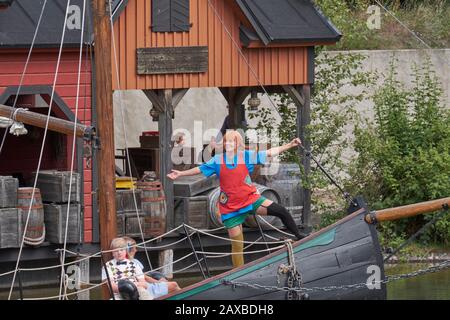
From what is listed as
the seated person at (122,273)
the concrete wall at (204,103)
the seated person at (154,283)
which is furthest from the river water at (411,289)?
the concrete wall at (204,103)

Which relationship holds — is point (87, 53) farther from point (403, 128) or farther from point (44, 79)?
point (403, 128)

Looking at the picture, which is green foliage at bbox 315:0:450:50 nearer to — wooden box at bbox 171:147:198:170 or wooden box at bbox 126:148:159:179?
wooden box at bbox 171:147:198:170

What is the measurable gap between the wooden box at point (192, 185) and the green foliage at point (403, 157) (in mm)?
2884

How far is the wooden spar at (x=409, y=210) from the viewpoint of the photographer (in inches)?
725

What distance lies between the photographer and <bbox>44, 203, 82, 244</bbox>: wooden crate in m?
22.2

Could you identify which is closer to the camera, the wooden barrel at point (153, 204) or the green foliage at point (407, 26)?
the wooden barrel at point (153, 204)

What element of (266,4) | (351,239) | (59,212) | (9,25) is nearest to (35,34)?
(9,25)

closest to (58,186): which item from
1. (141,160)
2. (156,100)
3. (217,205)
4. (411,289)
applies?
(156,100)

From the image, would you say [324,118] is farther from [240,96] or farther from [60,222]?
[60,222]

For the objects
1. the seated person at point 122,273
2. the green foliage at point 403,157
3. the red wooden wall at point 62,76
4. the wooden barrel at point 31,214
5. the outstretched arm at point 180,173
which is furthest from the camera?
the green foliage at point 403,157

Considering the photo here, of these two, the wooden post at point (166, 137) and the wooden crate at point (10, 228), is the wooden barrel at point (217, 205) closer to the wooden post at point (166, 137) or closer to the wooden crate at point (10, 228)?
the wooden post at point (166, 137)

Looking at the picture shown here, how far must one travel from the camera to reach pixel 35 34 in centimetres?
2159

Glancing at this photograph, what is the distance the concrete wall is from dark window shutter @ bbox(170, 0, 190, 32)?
6.69m
